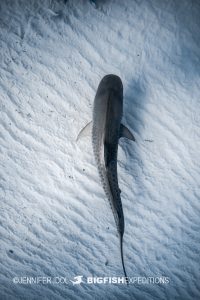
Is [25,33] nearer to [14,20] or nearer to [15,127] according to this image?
[14,20]

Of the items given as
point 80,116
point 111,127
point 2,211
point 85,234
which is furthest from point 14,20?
point 85,234

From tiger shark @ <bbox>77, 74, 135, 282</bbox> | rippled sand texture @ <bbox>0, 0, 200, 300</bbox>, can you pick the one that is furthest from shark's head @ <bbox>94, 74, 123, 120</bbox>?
rippled sand texture @ <bbox>0, 0, 200, 300</bbox>

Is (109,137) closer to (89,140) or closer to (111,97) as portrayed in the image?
(111,97)

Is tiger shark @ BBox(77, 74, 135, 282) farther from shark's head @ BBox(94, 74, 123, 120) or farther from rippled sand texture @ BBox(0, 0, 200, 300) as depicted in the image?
rippled sand texture @ BBox(0, 0, 200, 300)

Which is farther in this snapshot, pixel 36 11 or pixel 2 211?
pixel 2 211

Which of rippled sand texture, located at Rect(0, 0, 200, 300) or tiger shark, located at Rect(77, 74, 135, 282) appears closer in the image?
tiger shark, located at Rect(77, 74, 135, 282)

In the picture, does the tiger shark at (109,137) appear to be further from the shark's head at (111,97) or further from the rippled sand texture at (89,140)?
the rippled sand texture at (89,140)

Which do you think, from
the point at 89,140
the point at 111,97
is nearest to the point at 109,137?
the point at 111,97
